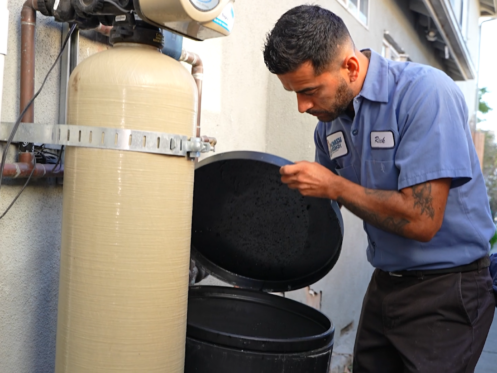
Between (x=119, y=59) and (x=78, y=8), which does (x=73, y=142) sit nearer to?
(x=119, y=59)

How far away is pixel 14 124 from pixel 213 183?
2.63 ft

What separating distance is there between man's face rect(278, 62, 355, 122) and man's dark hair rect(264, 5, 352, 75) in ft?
0.09

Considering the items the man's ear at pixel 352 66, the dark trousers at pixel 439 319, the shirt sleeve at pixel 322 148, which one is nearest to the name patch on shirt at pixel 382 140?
the man's ear at pixel 352 66

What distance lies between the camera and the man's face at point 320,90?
1.87 meters

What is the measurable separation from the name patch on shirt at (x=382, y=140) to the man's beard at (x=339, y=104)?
0.15 metres

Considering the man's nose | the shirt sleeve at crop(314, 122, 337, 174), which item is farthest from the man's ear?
the shirt sleeve at crop(314, 122, 337, 174)

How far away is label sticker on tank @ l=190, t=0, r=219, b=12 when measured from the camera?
4.45 ft

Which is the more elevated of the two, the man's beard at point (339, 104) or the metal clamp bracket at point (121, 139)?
the man's beard at point (339, 104)

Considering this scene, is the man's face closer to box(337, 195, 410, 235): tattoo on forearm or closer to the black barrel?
box(337, 195, 410, 235): tattoo on forearm

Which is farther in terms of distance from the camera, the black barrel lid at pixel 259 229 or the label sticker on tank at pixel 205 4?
the black barrel lid at pixel 259 229

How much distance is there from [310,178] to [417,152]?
0.36 m

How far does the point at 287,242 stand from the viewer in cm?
229

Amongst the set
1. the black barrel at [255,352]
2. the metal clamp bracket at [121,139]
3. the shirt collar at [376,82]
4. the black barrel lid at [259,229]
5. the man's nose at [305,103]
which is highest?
the shirt collar at [376,82]

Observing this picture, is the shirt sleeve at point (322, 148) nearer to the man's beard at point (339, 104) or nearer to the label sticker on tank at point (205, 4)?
the man's beard at point (339, 104)
